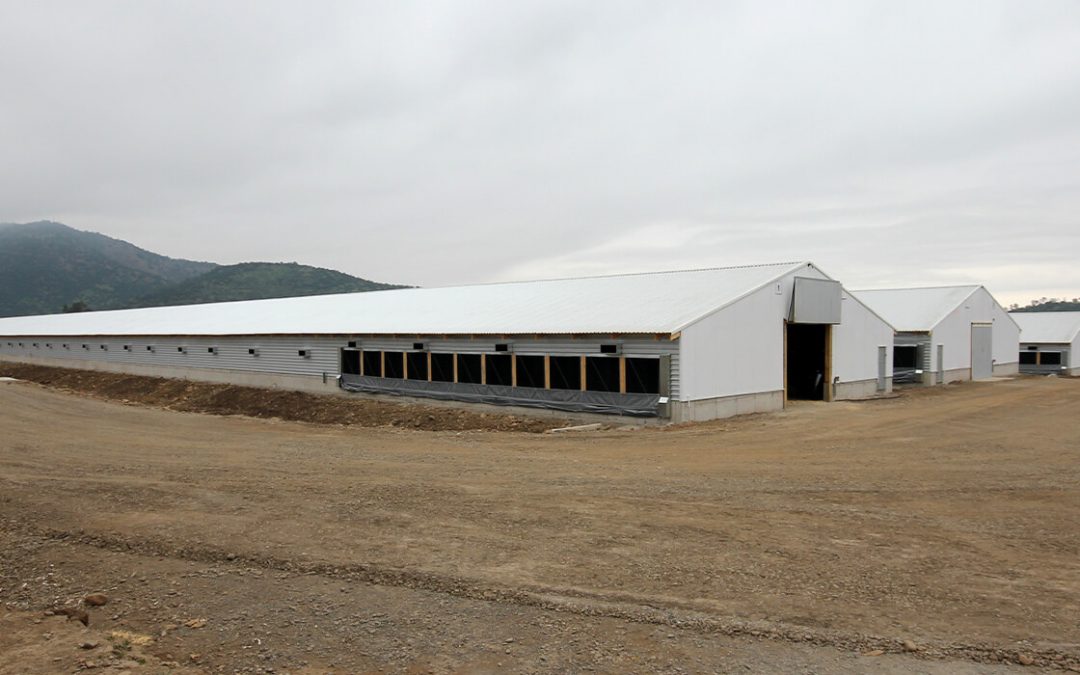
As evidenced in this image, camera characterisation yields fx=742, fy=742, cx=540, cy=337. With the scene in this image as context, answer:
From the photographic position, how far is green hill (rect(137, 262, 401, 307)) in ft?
553

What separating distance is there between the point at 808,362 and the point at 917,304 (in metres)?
15.5

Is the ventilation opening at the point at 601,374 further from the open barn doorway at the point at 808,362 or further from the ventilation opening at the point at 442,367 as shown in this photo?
the open barn doorway at the point at 808,362

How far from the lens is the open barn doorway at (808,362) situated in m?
27.7

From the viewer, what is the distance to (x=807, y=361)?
28859mm

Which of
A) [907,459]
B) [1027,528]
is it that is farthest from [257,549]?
→ [907,459]

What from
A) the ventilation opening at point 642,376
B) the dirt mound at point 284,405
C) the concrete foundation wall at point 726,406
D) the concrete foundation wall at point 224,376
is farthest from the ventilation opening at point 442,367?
the concrete foundation wall at point 726,406

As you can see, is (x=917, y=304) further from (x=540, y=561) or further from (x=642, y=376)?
(x=540, y=561)

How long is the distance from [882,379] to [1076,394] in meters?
6.82

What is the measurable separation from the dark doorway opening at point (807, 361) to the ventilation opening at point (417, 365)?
44.5ft

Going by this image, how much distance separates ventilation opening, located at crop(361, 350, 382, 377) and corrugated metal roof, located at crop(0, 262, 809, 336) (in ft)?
3.11

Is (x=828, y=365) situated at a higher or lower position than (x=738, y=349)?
lower

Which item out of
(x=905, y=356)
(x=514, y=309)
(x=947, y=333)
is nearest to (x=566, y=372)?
(x=514, y=309)

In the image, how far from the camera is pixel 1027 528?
337 inches

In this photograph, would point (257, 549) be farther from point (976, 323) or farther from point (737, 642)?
point (976, 323)
